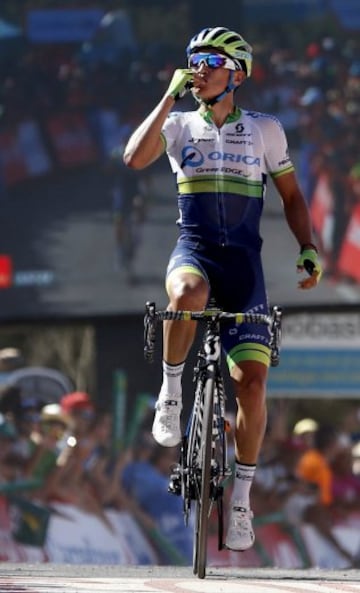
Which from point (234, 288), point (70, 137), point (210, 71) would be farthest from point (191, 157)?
point (70, 137)

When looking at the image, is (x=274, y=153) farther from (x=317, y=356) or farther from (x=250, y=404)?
(x=317, y=356)

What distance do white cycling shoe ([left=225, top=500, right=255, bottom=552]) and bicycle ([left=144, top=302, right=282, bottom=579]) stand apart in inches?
3.2

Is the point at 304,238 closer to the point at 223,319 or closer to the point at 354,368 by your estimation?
the point at 223,319

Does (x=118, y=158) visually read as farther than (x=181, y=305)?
Yes

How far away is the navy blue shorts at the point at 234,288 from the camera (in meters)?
8.09

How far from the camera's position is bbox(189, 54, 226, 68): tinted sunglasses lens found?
26.6 ft

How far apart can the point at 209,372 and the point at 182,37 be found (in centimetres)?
979

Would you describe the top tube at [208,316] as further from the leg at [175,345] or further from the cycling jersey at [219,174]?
the cycling jersey at [219,174]

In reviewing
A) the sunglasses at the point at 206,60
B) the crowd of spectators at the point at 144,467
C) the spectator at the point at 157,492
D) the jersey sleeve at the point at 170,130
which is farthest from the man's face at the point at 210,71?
the spectator at the point at 157,492

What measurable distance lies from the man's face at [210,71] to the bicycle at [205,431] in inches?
42.1

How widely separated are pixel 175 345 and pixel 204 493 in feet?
2.46

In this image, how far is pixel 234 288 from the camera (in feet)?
26.7

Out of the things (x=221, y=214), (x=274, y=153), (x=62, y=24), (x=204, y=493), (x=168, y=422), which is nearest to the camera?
(x=204, y=493)

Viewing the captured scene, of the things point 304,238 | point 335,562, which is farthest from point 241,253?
point 335,562
